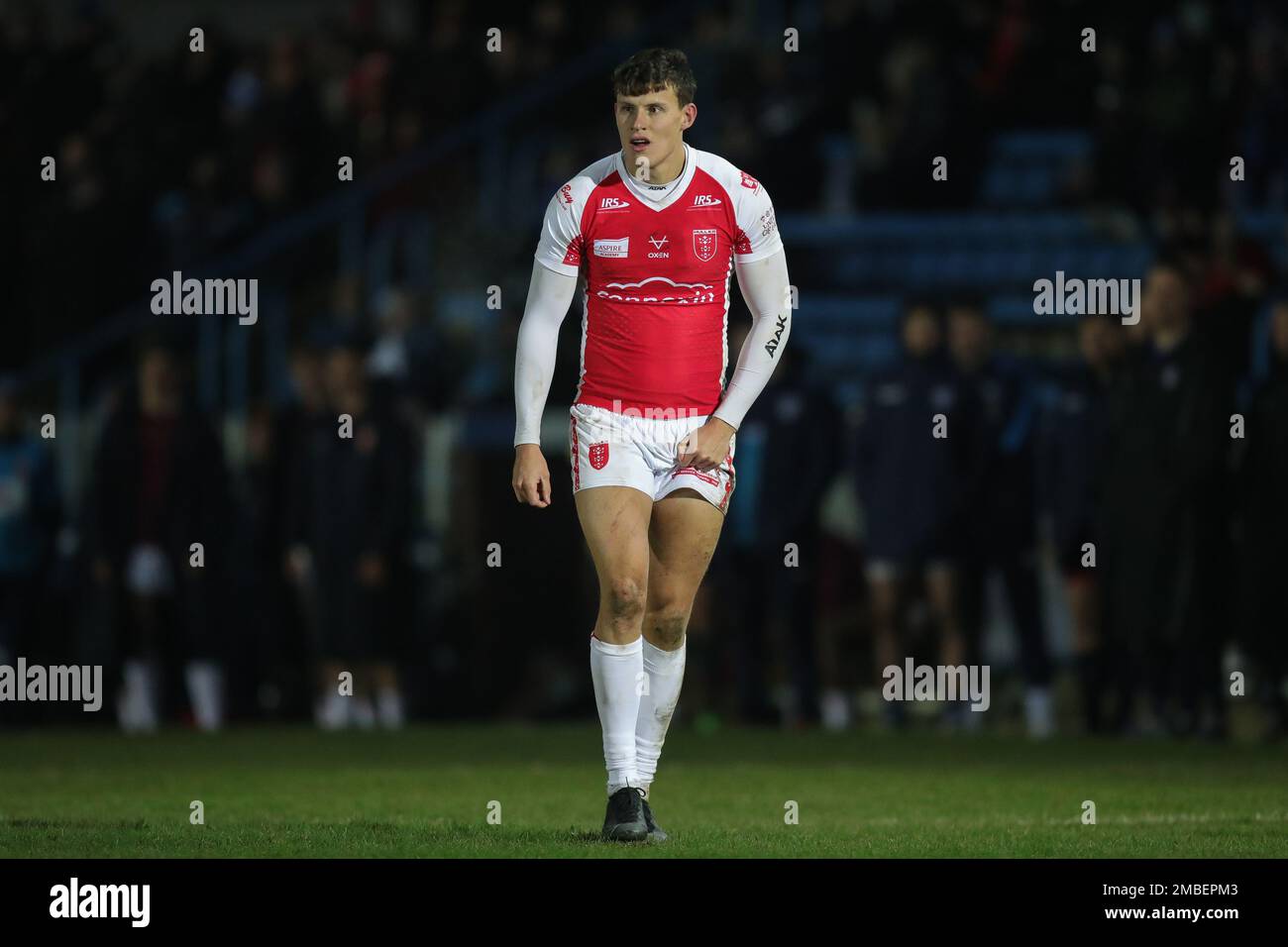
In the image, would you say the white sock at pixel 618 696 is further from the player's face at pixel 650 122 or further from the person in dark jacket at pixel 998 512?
the person in dark jacket at pixel 998 512

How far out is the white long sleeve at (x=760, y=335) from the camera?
8539mm

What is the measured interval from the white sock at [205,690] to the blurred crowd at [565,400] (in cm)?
2

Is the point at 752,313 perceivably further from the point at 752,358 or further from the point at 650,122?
the point at 650,122

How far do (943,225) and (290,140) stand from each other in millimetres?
5657

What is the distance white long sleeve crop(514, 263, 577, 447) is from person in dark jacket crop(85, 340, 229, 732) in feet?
26.3

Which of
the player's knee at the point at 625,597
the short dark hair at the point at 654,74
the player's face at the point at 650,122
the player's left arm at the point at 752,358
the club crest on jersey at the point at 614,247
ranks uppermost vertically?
the short dark hair at the point at 654,74

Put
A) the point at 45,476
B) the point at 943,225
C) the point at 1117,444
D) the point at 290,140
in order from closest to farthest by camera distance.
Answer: the point at 1117,444
the point at 45,476
the point at 943,225
the point at 290,140

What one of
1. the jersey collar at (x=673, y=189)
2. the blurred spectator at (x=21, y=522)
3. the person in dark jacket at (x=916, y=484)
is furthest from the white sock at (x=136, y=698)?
the jersey collar at (x=673, y=189)

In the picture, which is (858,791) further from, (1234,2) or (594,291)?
(1234,2)

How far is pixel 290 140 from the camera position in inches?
813

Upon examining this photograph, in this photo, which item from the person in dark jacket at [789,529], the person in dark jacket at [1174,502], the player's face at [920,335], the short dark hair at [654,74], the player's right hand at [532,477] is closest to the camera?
the short dark hair at [654,74]

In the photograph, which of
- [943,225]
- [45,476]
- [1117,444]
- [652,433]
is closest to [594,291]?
[652,433]
